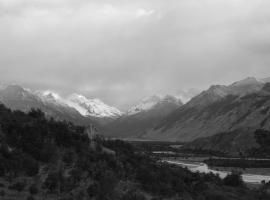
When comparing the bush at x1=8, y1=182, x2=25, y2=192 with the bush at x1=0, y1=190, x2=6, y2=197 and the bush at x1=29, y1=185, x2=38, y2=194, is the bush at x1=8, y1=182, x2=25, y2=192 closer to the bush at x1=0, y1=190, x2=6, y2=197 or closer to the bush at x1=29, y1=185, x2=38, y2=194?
the bush at x1=29, y1=185, x2=38, y2=194

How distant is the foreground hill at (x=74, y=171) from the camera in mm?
43219

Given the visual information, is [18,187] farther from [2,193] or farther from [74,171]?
[74,171]

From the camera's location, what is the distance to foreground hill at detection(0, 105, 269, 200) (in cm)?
4322

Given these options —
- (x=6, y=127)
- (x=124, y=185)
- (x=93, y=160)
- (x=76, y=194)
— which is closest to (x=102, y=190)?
(x=76, y=194)

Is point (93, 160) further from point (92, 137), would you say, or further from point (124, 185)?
point (92, 137)

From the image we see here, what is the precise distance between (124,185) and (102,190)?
697 cm

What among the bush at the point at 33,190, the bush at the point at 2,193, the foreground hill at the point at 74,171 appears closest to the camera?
the bush at the point at 2,193

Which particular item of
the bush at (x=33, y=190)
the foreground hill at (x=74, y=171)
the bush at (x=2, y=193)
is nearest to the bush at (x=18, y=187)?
the foreground hill at (x=74, y=171)

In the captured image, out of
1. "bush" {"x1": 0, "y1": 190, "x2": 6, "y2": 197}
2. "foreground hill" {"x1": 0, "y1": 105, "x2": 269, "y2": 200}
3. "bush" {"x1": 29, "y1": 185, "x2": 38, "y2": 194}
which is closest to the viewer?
"bush" {"x1": 0, "y1": 190, "x2": 6, "y2": 197}

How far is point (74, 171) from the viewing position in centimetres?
4812

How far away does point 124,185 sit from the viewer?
50906 millimetres

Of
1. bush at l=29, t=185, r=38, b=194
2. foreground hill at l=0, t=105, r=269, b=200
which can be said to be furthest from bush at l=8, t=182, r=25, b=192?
bush at l=29, t=185, r=38, b=194

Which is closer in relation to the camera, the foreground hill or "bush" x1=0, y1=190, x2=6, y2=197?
"bush" x1=0, y1=190, x2=6, y2=197

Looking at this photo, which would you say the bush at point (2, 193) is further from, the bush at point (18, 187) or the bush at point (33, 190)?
the bush at point (33, 190)
